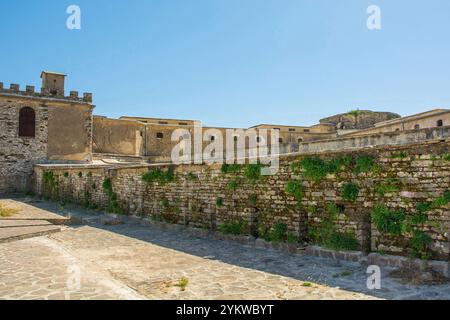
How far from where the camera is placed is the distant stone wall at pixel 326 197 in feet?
23.1

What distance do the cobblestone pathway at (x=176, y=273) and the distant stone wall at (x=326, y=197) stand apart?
866 millimetres

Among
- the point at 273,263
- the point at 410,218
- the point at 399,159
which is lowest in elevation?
the point at 273,263

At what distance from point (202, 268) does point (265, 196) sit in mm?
3363

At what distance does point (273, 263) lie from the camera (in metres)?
8.03

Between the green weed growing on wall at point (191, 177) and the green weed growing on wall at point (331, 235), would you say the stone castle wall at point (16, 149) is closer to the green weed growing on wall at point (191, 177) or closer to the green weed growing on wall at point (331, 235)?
the green weed growing on wall at point (191, 177)

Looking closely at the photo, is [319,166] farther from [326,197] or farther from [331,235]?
[331,235]

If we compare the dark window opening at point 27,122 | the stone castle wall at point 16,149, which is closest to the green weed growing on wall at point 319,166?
the stone castle wall at point 16,149

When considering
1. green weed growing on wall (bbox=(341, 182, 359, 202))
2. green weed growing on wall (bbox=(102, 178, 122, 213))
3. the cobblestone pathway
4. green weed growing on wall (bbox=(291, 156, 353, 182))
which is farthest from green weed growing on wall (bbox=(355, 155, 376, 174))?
green weed growing on wall (bbox=(102, 178, 122, 213))

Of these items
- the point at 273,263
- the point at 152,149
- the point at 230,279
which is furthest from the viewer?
the point at 152,149

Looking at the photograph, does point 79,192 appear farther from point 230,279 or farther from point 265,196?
point 230,279

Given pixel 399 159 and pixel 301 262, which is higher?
pixel 399 159

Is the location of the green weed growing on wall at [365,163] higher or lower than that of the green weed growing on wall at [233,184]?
higher

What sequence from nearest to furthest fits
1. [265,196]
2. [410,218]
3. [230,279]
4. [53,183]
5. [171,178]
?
[230,279]
[410,218]
[265,196]
[171,178]
[53,183]

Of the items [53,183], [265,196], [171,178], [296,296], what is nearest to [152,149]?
[53,183]
